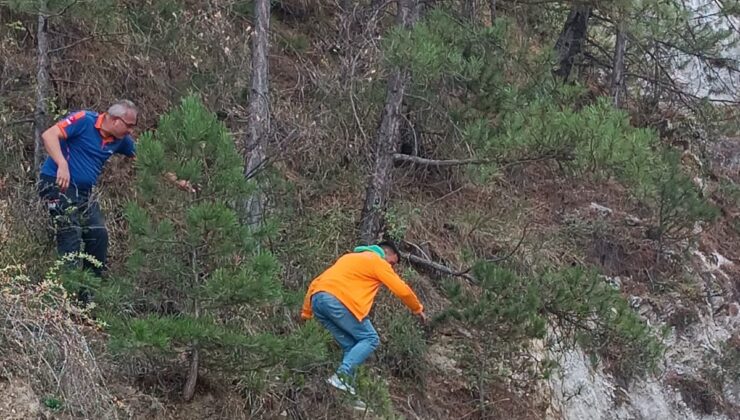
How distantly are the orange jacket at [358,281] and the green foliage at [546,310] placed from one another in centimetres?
101

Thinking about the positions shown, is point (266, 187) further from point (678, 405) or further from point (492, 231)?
point (678, 405)

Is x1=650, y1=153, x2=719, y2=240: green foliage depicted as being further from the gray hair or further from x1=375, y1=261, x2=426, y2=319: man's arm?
the gray hair

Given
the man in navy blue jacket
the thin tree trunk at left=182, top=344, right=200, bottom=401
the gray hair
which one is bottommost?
the thin tree trunk at left=182, top=344, right=200, bottom=401

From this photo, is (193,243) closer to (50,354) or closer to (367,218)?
(50,354)

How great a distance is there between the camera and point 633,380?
9.99m

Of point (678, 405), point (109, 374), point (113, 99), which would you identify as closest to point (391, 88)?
point (113, 99)

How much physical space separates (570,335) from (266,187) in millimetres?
3297

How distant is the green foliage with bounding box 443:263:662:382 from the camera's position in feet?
24.0

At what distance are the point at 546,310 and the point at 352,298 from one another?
2058 millimetres

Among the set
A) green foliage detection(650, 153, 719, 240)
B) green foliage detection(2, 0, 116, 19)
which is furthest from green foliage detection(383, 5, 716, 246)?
green foliage detection(2, 0, 116, 19)

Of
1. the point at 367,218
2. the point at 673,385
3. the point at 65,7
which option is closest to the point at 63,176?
the point at 65,7

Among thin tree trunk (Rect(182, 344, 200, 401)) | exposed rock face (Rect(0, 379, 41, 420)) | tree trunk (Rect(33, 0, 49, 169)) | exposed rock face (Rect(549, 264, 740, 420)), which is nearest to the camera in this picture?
exposed rock face (Rect(0, 379, 41, 420))

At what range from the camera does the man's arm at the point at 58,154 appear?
5969mm

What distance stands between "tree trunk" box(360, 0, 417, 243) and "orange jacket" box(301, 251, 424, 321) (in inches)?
56.3
